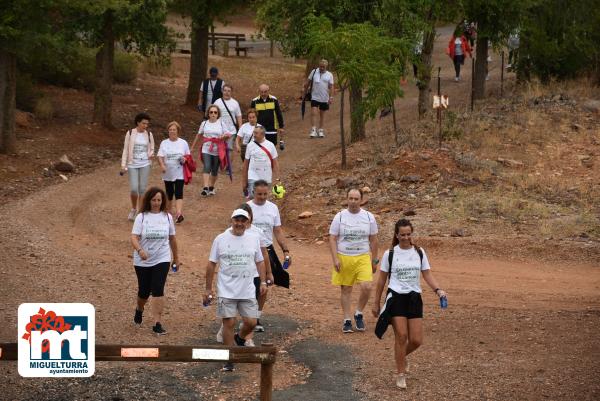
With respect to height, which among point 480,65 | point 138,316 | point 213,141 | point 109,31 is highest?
point 109,31

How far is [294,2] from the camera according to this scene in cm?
2608

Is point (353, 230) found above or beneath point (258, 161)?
beneath

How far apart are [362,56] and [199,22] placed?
9198 millimetres

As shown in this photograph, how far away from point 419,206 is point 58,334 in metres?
11.2

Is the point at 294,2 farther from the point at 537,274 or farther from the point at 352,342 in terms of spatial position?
the point at 352,342

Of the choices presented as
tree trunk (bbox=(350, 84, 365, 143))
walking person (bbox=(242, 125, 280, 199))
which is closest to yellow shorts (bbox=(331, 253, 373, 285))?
walking person (bbox=(242, 125, 280, 199))

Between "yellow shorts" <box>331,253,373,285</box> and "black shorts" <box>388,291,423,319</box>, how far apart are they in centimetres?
152

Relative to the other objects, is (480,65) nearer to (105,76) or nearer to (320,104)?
(320,104)

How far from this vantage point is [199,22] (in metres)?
30.0

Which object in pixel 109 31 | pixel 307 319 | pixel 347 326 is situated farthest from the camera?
pixel 109 31

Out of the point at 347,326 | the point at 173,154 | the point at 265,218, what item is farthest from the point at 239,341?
the point at 173,154

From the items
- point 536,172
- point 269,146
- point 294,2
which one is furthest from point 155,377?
point 294,2

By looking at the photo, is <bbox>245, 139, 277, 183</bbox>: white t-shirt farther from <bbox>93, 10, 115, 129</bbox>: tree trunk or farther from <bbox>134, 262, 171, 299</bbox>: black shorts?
<bbox>93, 10, 115, 129</bbox>: tree trunk

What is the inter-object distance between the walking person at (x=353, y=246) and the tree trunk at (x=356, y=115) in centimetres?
961
